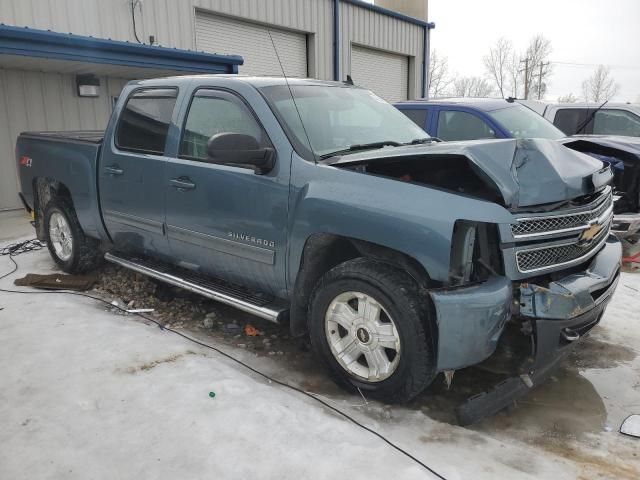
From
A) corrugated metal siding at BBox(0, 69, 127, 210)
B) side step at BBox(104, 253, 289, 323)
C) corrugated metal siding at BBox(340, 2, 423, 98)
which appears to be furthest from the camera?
corrugated metal siding at BBox(340, 2, 423, 98)

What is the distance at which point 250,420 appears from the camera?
9.68ft

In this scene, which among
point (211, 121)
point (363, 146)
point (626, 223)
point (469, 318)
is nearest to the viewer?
point (469, 318)

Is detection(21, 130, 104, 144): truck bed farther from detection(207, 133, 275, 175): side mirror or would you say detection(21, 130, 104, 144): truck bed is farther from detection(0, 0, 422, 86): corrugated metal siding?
detection(0, 0, 422, 86): corrugated metal siding

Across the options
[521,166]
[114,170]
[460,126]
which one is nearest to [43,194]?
[114,170]

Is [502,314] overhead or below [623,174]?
below

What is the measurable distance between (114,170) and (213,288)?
5.18 feet

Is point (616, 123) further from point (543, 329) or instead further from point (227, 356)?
point (227, 356)

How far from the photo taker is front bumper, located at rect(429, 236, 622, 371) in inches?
107

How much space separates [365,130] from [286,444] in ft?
7.47

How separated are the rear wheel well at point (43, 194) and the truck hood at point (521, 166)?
11.9 ft

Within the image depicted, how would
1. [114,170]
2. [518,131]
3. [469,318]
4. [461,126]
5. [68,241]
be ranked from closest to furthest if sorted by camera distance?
[469,318]
[114,170]
[68,241]
[518,131]
[461,126]

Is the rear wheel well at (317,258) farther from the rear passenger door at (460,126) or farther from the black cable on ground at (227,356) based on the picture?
the rear passenger door at (460,126)

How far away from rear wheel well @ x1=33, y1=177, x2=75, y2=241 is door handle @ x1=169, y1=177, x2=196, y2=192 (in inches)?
81.0

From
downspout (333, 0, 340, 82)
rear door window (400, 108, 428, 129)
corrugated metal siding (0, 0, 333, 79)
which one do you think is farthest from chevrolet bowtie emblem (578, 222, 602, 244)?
downspout (333, 0, 340, 82)
